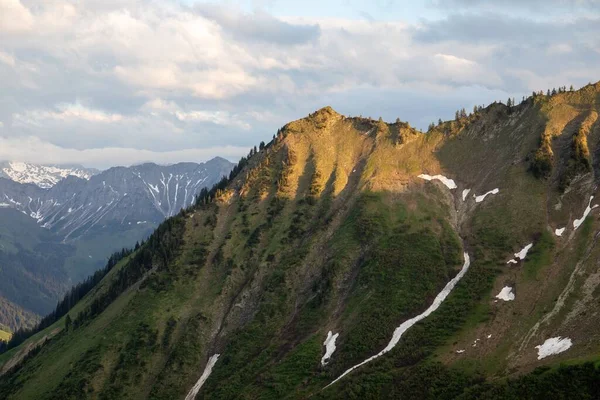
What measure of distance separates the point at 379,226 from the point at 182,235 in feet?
229

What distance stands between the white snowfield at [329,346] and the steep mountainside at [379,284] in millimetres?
397

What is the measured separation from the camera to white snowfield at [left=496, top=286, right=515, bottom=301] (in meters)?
116

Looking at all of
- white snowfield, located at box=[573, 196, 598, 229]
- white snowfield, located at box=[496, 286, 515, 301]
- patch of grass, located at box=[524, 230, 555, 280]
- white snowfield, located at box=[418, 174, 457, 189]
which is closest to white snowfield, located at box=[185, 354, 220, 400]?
white snowfield, located at box=[496, 286, 515, 301]

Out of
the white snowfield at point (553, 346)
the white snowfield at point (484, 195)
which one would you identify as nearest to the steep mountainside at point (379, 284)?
the white snowfield at point (553, 346)

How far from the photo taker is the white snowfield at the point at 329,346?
11700cm

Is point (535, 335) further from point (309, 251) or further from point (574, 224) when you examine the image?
point (309, 251)

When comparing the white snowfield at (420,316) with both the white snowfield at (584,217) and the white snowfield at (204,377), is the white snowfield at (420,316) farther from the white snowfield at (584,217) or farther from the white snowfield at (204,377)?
the white snowfield at (204,377)

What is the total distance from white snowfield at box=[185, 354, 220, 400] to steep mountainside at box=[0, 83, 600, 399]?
698 mm

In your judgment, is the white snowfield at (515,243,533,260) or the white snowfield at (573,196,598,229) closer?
the white snowfield at (515,243,533,260)

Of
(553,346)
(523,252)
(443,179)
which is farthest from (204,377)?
(443,179)

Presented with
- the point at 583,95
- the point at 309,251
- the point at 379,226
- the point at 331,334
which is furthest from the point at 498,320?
the point at 583,95

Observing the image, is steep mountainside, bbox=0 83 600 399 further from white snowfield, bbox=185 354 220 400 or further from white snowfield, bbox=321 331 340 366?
white snowfield, bbox=185 354 220 400

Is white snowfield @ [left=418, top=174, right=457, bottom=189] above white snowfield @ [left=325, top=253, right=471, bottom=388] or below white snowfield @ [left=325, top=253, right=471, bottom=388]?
above

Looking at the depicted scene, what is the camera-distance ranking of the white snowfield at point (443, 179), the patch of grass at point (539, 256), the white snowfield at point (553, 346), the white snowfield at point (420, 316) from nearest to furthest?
1. the white snowfield at point (553, 346)
2. the white snowfield at point (420, 316)
3. the patch of grass at point (539, 256)
4. the white snowfield at point (443, 179)
